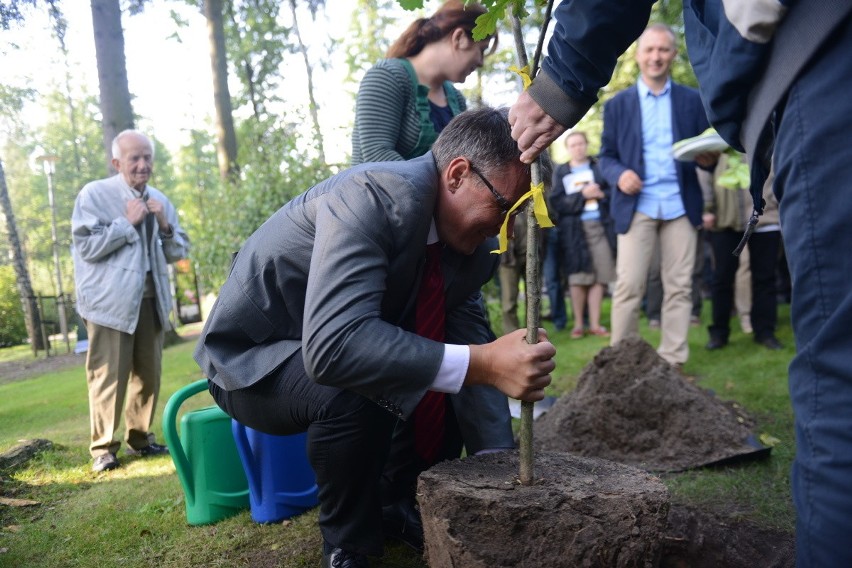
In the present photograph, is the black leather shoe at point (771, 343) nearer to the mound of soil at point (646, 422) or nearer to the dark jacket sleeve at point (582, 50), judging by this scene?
the mound of soil at point (646, 422)

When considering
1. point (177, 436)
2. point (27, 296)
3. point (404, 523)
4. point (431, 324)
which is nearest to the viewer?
point (431, 324)

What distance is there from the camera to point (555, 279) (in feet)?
25.2

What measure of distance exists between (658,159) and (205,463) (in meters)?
3.36

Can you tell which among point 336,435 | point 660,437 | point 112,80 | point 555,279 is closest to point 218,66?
point 112,80

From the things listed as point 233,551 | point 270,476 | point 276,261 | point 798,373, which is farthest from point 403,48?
point 798,373

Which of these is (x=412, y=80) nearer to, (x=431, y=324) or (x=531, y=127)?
(x=431, y=324)

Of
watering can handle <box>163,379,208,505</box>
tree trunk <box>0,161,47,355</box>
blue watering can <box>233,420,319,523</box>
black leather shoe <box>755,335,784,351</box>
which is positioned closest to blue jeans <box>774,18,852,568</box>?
blue watering can <box>233,420,319,523</box>

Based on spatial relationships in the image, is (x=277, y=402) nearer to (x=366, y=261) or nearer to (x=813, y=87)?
(x=366, y=261)

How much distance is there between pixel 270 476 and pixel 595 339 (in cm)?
470

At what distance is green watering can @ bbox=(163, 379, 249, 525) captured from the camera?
2727 millimetres

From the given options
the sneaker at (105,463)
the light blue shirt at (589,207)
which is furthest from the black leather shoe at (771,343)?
the sneaker at (105,463)

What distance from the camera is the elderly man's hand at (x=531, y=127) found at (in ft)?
5.65

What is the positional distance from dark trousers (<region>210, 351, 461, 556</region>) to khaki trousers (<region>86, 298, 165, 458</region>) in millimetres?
1844

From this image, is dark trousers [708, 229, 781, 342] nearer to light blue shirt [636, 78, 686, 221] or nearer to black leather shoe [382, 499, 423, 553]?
light blue shirt [636, 78, 686, 221]
